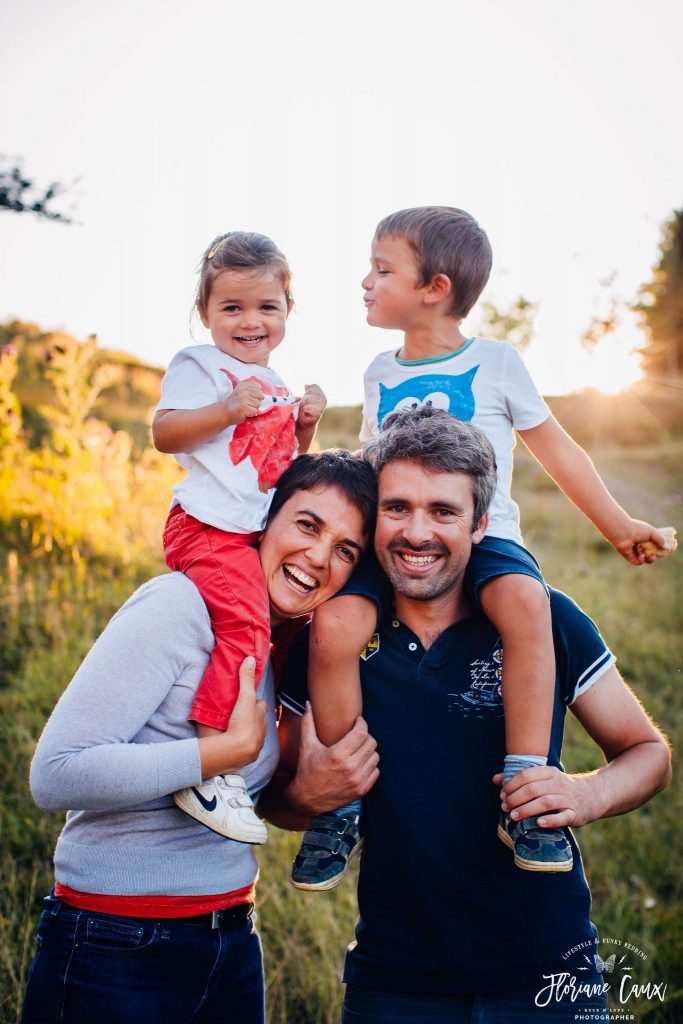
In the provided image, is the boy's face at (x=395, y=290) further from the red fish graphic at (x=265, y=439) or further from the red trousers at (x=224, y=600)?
the red trousers at (x=224, y=600)

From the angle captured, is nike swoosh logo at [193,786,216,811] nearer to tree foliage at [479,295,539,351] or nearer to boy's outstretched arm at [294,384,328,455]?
boy's outstretched arm at [294,384,328,455]

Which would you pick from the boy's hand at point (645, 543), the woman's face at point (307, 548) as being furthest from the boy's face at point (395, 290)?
the boy's hand at point (645, 543)

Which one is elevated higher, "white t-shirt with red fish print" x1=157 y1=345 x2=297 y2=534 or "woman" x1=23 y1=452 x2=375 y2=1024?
"white t-shirt with red fish print" x1=157 y1=345 x2=297 y2=534

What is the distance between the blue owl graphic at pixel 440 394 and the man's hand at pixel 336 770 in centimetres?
117

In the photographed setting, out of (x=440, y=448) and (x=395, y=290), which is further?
(x=395, y=290)

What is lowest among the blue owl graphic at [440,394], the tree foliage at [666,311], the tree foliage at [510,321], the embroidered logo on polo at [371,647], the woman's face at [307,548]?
the embroidered logo on polo at [371,647]

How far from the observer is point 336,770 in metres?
2.30

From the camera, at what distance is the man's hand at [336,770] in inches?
90.8

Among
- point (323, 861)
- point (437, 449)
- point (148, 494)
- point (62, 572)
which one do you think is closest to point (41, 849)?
point (323, 861)

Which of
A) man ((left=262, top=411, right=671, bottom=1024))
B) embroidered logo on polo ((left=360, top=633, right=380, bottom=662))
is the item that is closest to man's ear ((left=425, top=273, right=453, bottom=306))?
man ((left=262, top=411, right=671, bottom=1024))

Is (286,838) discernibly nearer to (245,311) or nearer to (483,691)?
(483,691)

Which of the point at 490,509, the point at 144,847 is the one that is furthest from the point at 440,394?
the point at 144,847

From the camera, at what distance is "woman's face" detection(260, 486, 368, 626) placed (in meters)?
2.37

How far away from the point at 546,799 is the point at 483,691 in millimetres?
390
